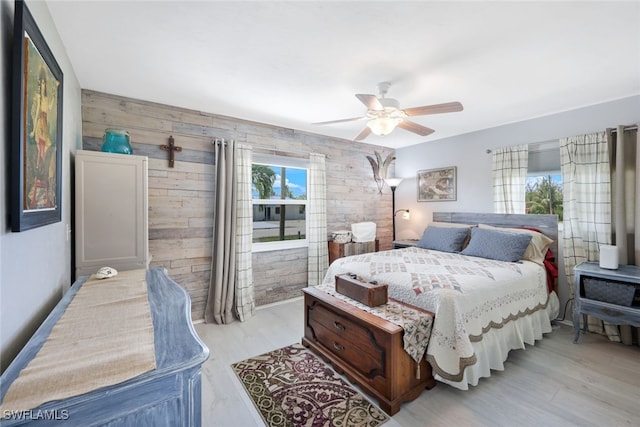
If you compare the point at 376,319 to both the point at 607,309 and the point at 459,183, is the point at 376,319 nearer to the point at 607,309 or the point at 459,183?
the point at 607,309

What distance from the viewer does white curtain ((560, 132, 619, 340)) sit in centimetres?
280

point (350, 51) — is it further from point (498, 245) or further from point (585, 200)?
point (585, 200)

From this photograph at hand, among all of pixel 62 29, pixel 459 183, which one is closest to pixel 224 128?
pixel 62 29

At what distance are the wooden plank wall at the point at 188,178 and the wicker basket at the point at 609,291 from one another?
3.20 meters

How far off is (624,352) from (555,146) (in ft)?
7.25

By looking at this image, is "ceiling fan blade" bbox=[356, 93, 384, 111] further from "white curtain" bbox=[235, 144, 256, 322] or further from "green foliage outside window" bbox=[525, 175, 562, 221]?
"green foliage outside window" bbox=[525, 175, 562, 221]

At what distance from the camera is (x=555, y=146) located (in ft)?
10.5

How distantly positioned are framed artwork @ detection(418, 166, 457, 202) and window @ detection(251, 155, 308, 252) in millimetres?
2029

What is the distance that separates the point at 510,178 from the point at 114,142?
4.46m

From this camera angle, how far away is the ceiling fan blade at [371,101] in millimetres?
1980

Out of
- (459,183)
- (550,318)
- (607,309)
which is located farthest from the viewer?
(459,183)

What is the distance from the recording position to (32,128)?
1097 mm

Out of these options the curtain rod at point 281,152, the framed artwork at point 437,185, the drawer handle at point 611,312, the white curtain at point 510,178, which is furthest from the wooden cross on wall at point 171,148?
the drawer handle at point 611,312

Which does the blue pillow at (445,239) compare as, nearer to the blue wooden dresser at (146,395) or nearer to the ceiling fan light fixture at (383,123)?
the ceiling fan light fixture at (383,123)
